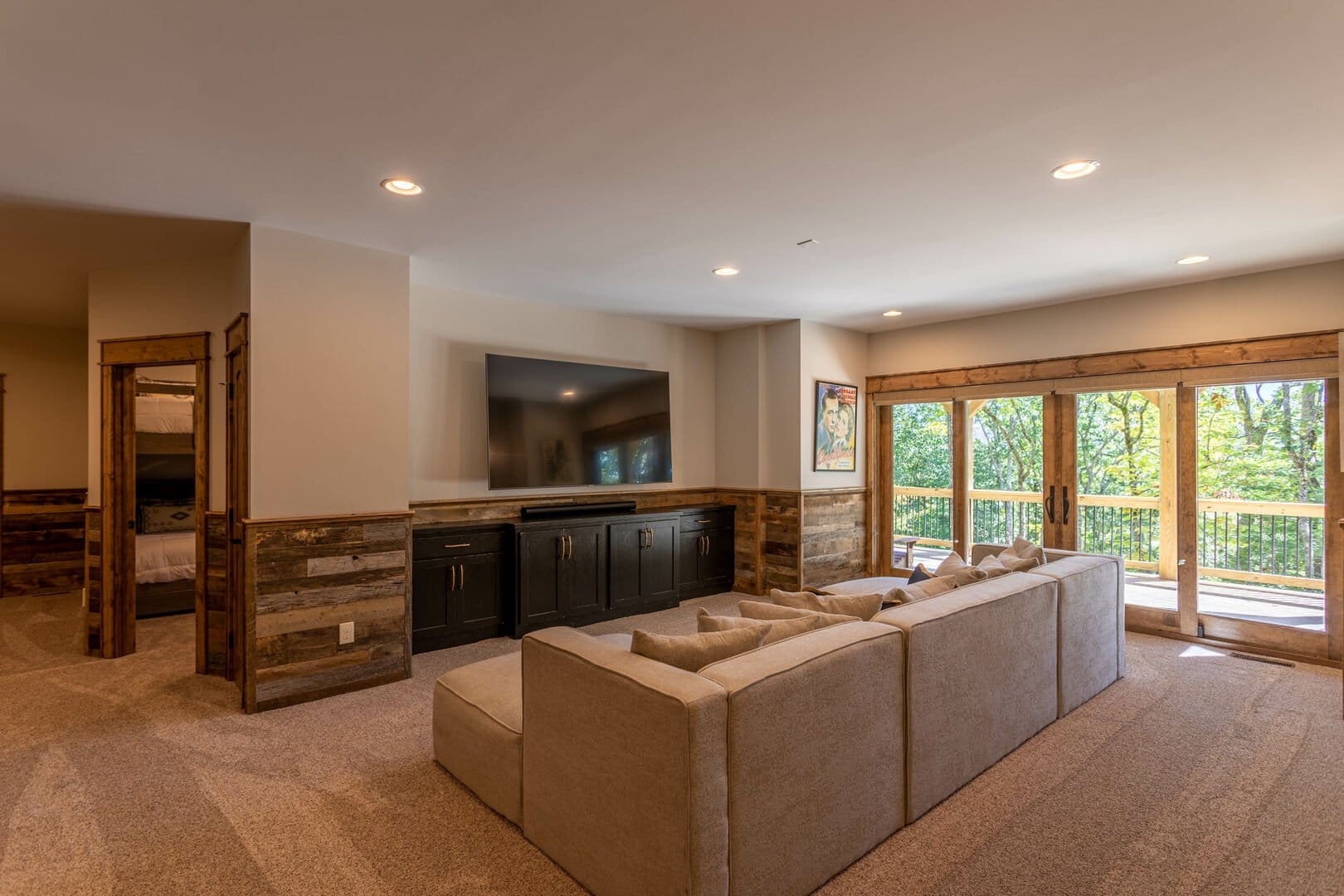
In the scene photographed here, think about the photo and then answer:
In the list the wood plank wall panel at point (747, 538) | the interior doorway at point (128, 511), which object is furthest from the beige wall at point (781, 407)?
the interior doorway at point (128, 511)

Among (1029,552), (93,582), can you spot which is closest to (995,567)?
(1029,552)

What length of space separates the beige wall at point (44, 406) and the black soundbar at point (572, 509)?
451 centimetres

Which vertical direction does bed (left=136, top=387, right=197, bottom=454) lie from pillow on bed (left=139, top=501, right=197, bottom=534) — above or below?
above

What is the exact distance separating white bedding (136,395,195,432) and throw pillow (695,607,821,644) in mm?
6178

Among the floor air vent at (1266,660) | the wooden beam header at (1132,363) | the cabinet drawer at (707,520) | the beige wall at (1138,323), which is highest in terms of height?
the beige wall at (1138,323)

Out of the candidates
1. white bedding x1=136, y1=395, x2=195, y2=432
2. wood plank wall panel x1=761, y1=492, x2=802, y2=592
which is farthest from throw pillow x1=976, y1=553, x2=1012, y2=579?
white bedding x1=136, y1=395, x2=195, y2=432

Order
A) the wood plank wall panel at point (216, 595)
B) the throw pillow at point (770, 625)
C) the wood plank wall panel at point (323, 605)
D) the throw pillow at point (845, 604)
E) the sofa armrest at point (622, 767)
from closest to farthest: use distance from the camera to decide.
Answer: the sofa armrest at point (622, 767) < the throw pillow at point (770, 625) < the throw pillow at point (845, 604) < the wood plank wall panel at point (323, 605) < the wood plank wall panel at point (216, 595)

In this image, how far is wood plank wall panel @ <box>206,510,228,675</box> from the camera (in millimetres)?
3945

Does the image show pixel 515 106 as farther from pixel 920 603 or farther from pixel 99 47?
pixel 920 603

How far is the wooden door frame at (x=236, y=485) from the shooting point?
137 inches

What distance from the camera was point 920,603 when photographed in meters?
2.58

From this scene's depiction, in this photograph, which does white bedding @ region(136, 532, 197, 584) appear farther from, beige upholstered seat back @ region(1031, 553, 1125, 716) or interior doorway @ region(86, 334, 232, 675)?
beige upholstered seat back @ region(1031, 553, 1125, 716)

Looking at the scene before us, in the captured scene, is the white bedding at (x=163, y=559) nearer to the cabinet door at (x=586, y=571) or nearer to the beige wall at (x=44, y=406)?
the beige wall at (x=44, y=406)

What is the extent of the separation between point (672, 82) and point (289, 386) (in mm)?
2633
